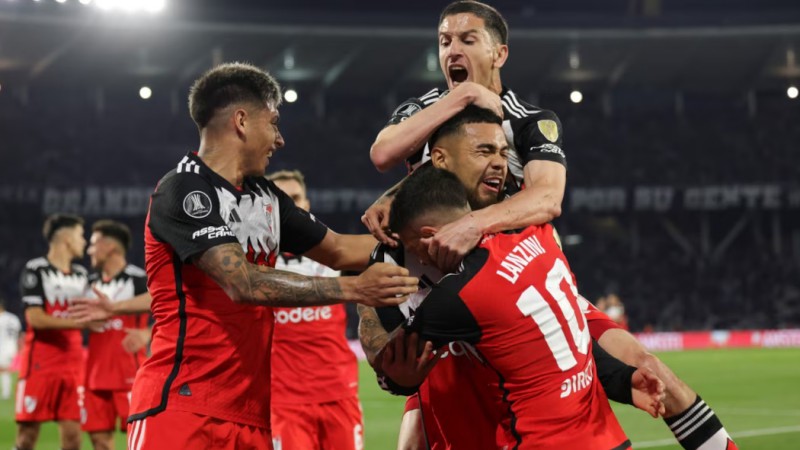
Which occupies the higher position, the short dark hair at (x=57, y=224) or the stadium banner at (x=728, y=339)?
the short dark hair at (x=57, y=224)

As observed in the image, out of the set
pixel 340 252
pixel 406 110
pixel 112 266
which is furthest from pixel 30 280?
pixel 406 110

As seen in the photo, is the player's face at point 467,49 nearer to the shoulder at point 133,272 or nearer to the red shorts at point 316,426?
the red shorts at point 316,426

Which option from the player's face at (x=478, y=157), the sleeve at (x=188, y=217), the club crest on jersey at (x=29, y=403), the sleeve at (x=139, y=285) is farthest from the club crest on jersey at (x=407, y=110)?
the club crest on jersey at (x=29, y=403)

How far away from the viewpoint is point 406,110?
5191mm

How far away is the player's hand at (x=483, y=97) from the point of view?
14.8 feet

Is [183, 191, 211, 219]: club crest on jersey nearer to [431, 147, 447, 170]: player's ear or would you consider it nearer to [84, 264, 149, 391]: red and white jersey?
[431, 147, 447, 170]: player's ear

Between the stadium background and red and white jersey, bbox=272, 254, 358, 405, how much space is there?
24.3m

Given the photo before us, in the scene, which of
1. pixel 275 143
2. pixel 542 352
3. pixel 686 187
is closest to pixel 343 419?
pixel 275 143

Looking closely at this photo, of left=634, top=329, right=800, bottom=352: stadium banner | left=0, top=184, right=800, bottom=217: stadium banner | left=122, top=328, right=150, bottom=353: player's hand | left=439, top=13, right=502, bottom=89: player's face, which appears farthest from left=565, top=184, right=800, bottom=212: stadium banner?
left=439, top=13, right=502, bottom=89: player's face

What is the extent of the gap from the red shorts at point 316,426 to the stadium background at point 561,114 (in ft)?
80.4

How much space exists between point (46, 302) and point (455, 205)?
8027mm

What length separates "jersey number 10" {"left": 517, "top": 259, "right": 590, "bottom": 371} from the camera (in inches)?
150

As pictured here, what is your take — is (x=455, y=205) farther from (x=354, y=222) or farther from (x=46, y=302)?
(x=354, y=222)

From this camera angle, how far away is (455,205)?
160 inches
